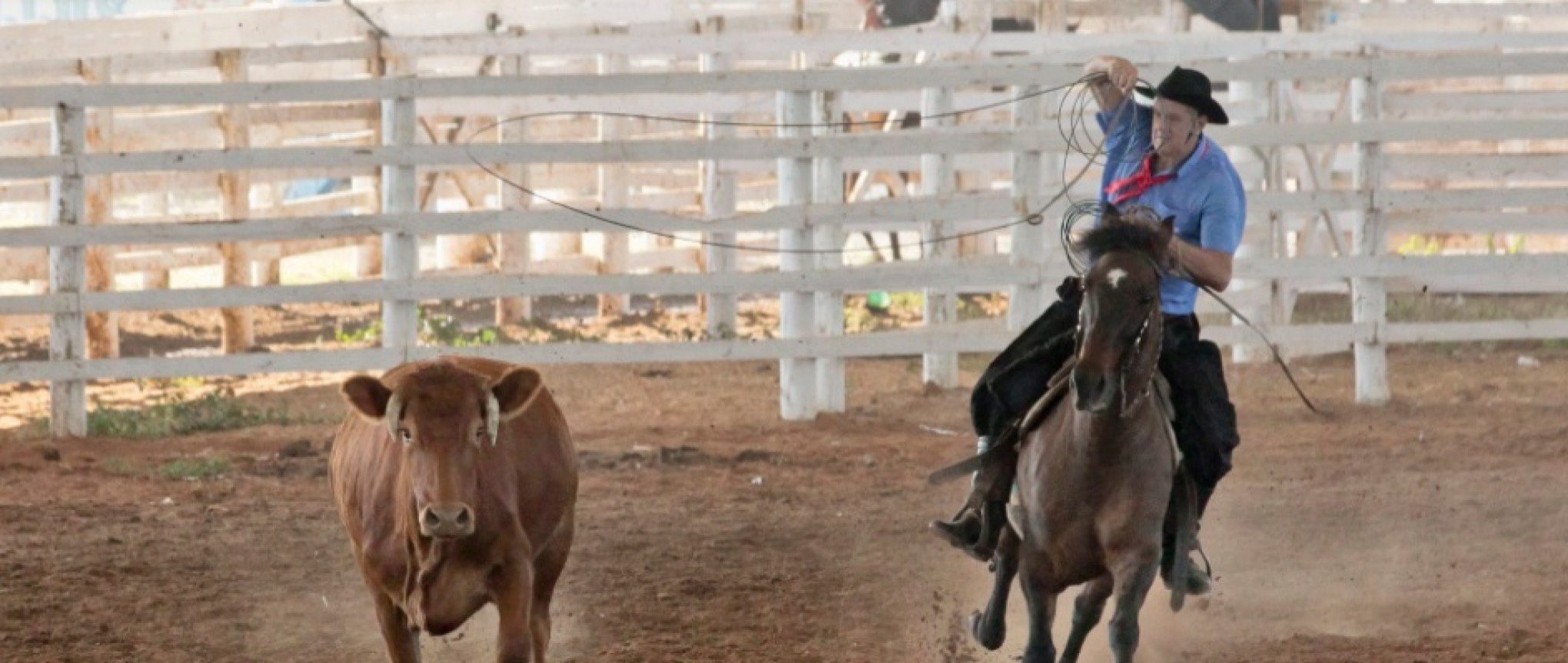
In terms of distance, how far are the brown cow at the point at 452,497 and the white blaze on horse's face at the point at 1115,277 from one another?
141 cm

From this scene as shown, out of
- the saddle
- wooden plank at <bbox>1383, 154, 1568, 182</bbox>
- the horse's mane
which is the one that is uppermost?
wooden plank at <bbox>1383, 154, 1568, 182</bbox>

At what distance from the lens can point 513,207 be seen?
15164 millimetres

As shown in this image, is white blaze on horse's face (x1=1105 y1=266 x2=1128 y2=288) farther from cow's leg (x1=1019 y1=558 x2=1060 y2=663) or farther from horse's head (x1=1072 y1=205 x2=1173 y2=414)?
cow's leg (x1=1019 y1=558 x2=1060 y2=663)

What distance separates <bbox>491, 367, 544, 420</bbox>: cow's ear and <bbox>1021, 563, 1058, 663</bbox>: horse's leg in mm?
1472

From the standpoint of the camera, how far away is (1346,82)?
15617 millimetres

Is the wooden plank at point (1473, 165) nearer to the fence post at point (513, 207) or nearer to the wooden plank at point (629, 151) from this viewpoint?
the wooden plank at point (629, 151)

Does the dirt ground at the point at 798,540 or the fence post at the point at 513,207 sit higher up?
the fence post at the point at 513,207

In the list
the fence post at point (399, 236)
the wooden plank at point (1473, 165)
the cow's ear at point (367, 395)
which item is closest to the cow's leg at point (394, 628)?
the cow's ear at point (367, 395)

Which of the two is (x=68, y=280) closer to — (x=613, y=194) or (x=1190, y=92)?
(x=613, y=194)

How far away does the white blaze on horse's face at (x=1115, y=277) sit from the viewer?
17.8 feet

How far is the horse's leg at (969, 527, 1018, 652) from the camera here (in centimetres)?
627

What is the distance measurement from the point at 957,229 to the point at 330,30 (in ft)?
15.9

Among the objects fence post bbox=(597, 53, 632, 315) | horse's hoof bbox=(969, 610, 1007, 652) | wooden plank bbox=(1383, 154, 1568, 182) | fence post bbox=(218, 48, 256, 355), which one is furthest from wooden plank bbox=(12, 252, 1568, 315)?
horse's hoof bbox=(969, 610, 1007, 652)

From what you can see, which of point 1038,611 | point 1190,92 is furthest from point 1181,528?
point 1190,92
